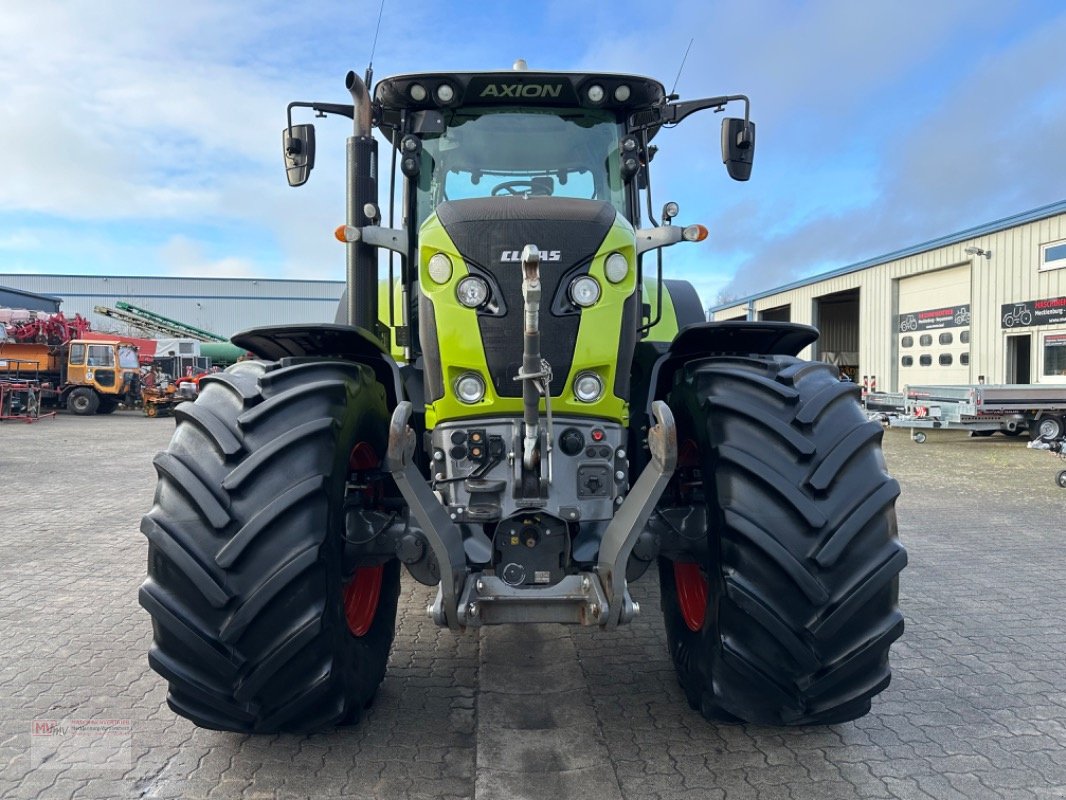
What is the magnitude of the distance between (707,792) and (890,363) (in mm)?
22447

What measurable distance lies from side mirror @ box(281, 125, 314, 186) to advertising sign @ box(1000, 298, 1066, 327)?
693 inches

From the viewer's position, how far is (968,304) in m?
19.2

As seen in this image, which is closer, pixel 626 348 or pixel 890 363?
pixel 626 348

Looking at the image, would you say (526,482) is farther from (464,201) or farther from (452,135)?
(452,135)

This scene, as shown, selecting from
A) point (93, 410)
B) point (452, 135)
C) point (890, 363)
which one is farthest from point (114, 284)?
point (452, 135)

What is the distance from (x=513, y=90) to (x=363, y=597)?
2.36 meters

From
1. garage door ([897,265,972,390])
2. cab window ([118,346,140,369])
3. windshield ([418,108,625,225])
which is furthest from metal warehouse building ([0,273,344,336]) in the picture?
windshield ([418,108,625,225])

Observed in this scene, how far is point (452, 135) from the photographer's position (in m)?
3.60

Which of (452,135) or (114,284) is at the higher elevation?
(114,284)

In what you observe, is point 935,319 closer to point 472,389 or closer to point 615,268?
point 615,268

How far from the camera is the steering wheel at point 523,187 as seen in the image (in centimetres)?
364

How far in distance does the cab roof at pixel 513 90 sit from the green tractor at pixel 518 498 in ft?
1.00

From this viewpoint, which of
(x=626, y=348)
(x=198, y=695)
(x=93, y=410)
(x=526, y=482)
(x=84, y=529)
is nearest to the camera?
(x=198, y=695)

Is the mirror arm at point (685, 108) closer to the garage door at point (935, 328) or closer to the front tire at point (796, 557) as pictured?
the front tire at point (796, 557)
